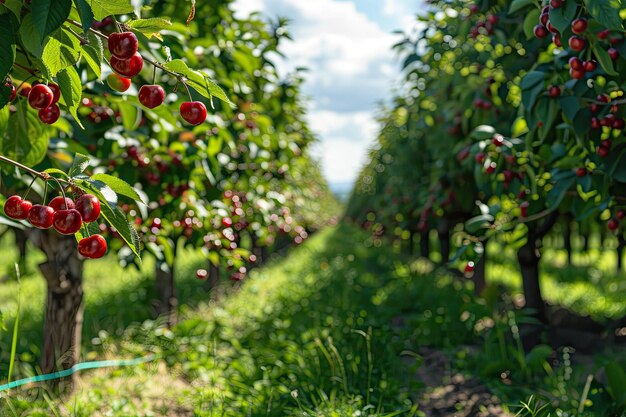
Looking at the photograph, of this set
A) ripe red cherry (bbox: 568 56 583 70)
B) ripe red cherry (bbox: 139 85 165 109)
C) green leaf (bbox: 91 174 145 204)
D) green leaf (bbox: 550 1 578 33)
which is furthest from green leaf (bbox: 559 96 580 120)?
green leaf (bbox: 91 174 145 204)

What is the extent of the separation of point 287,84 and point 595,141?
343cm

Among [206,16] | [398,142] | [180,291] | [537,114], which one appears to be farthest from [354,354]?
[180,291]

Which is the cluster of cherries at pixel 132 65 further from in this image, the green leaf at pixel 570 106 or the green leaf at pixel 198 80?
the green leaf at pixel 570 106

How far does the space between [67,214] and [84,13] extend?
0.49 meters

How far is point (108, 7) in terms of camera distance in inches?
58.4

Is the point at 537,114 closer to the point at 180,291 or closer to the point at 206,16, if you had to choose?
the point at 206,16

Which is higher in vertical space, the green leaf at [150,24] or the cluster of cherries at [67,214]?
the green leaf at [150,24]

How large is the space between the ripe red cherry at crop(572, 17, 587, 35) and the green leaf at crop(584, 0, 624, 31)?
1.06 feet

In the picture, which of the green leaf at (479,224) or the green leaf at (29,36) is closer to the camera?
the green leaf at (29,36)

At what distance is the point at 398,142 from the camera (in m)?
8.51

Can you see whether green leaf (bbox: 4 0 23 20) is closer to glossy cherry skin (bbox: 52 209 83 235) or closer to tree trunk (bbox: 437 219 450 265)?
glossy cherry skin (bbox: 52 209 83 235)

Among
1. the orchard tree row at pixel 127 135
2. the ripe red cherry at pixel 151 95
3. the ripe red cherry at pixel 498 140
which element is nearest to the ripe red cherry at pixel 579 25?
the ripe red cherry at pixel 498 140

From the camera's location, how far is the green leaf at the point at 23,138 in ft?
7.43

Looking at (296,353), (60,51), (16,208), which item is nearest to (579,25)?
(60,51)
